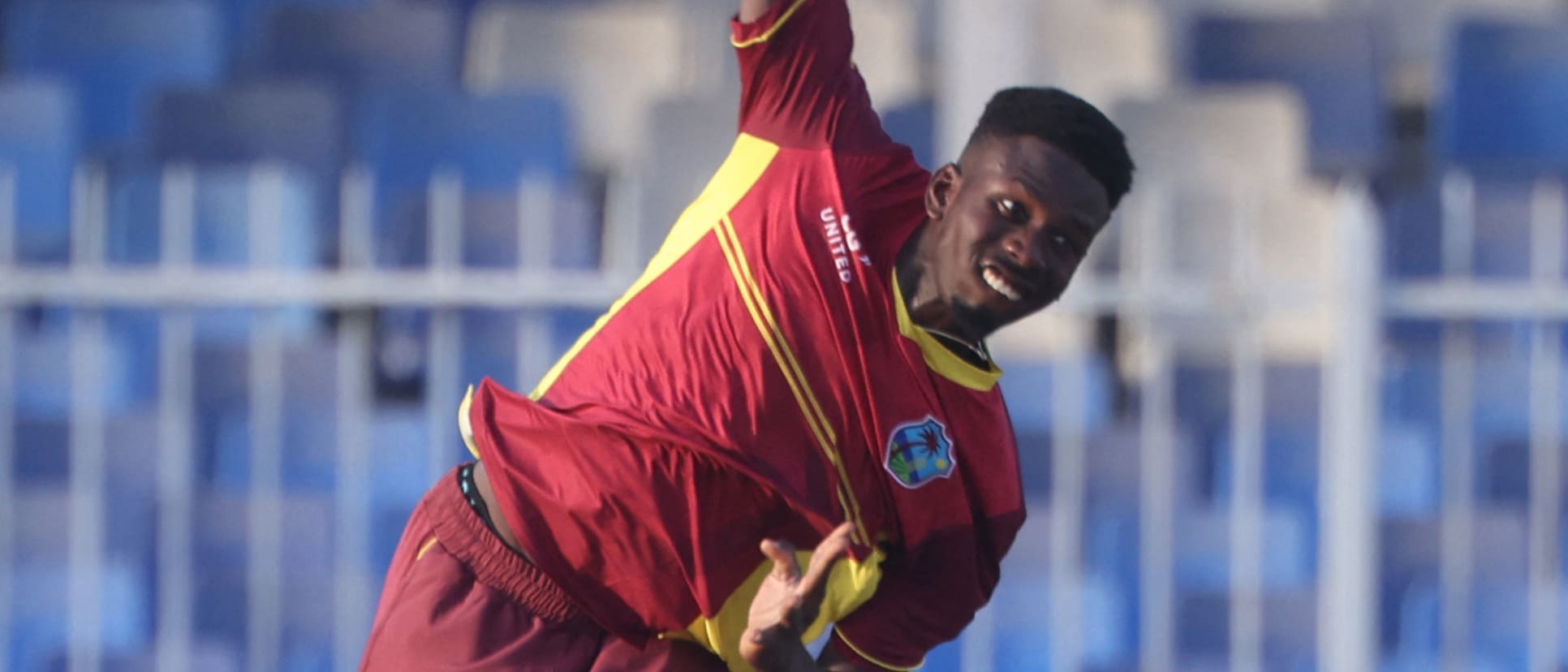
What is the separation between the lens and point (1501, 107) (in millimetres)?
6207

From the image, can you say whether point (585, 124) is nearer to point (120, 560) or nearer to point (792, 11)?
point (120, 560)

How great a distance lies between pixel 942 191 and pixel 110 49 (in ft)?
15.2

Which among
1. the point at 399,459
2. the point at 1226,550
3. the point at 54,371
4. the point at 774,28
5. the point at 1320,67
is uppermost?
the point at 1320,67

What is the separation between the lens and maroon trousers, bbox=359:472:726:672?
7.95ft

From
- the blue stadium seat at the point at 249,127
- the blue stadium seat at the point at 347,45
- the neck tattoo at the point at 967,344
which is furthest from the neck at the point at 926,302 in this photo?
the blue stadium seat at the point at 347,45

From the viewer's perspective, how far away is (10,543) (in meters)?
4.25

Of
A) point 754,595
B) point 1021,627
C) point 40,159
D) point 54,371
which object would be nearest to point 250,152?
point 40,159

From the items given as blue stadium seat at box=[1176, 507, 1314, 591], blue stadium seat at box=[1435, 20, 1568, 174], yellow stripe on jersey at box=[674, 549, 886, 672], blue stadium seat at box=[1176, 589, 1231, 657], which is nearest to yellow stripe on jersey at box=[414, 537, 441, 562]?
yellow stripe on jersey at box=[674, 549, 886, 672]

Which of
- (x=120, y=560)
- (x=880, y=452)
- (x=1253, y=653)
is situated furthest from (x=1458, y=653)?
(x=120, y=560)

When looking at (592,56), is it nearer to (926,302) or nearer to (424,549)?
(424,549)

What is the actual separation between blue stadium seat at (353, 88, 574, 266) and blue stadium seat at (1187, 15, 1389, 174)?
2.40 m

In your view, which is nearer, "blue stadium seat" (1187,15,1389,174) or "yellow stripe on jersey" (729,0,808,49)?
"yellow stripe on jersey" (729,0,808,49)

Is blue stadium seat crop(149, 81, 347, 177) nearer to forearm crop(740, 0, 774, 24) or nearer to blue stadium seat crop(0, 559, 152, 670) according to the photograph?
blue stadium seat crop(0, 559, 152, 670)

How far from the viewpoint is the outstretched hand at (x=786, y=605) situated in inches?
82.5
